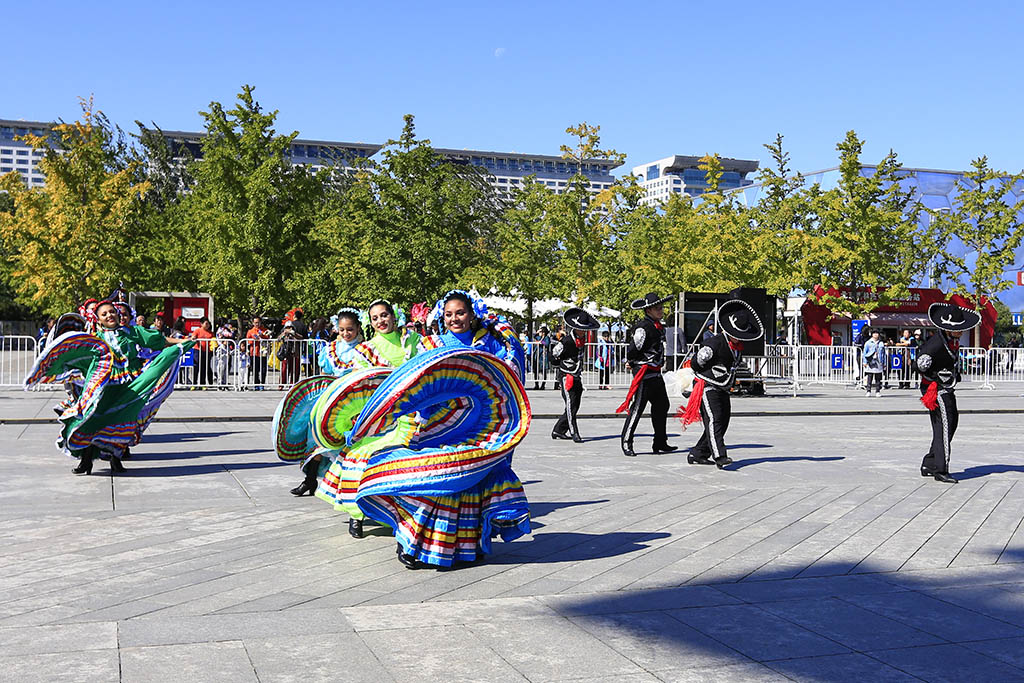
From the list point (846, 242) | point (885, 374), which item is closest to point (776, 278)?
point (846, 242)

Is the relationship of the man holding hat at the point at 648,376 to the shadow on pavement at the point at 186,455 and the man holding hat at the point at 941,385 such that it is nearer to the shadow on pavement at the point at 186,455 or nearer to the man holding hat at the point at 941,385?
the man holding hat at the point at 941,385

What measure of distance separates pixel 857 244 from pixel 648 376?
28.1 metres

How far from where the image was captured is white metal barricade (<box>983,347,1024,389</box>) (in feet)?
102

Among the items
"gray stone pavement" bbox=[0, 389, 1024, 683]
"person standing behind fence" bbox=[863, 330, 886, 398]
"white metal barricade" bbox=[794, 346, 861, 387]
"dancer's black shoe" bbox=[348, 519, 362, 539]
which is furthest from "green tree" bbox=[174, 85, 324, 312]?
"dancer's black shoe" bbox=[348, 519, 362, 539]

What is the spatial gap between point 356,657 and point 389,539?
8.58ft

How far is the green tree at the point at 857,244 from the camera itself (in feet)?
125

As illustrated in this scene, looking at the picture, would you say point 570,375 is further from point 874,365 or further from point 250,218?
point 250,218

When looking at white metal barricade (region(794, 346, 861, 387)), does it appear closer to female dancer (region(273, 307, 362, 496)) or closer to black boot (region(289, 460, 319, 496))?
black boot (region(289, 460, 319, 496))

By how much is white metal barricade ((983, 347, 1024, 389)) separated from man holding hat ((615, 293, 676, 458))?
70.2 feet

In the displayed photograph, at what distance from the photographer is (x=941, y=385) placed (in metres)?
10.9

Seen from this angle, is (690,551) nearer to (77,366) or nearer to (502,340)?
(502,340)

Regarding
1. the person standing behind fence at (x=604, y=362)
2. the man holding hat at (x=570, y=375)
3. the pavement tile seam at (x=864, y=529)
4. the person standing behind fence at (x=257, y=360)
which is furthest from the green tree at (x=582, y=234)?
the pavement tile seam at (x=864, y=529)

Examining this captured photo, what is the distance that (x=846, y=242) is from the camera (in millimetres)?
38812

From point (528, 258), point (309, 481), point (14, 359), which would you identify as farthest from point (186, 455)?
point (528, 258)
